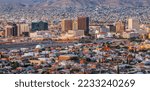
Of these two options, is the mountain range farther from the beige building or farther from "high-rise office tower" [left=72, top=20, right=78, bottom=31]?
the beige building

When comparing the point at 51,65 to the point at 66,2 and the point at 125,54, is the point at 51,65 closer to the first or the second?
the point at 125,54

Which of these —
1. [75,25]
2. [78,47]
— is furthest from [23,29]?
[78,47]

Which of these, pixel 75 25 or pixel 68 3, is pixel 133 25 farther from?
pixel 68 3

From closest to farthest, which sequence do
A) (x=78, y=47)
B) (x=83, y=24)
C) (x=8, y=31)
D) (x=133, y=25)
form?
(x=78, y=47), (x=8, y=31), (x=83, y=24), (x=133, y=25)

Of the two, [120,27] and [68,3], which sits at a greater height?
[68,3]

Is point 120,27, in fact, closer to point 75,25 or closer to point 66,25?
point 75,25

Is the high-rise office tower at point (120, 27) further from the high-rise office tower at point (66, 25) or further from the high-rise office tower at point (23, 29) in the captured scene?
the high-rise office tower at point (23, 29)

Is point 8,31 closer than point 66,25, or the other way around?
point 8,31

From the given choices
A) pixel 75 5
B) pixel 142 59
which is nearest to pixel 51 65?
pixel 142 59

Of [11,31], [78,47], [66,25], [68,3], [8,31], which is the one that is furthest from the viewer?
[68,3]

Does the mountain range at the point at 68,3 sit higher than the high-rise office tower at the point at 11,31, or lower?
higher

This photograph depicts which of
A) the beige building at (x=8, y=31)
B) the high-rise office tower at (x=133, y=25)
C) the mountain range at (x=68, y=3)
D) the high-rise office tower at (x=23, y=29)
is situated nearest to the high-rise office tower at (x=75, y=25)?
the high-rise office tower at (x=23, y=29)
